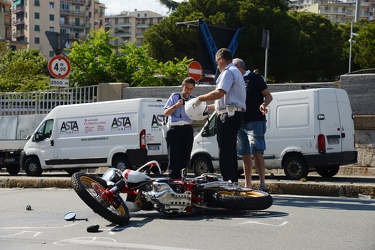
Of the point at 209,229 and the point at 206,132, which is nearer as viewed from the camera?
the point at 209,229

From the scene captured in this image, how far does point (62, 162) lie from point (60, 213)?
10095 millimetres

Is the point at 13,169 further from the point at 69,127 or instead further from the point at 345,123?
the point at 345,123

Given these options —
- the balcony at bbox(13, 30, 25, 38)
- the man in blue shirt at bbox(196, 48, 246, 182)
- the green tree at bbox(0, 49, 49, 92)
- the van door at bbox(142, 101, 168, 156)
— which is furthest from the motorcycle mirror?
the balcony at bbox(13, 30, 25, 38)

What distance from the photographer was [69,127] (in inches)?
725

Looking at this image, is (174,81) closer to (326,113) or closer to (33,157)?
(33,157)

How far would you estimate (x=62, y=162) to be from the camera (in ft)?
61.1

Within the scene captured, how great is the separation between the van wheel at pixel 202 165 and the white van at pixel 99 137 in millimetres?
776

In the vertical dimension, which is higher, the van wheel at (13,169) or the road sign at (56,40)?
the road sign at (56,40)

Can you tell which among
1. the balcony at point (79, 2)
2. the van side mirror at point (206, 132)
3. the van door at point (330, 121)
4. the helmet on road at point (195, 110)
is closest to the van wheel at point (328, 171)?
the van door at point (330, 121)

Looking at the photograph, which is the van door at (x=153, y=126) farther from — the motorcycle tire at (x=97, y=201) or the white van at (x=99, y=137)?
the motorcycle tire at (x=97, y=201)

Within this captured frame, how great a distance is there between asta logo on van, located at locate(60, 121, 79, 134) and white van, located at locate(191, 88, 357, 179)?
17.1 feet

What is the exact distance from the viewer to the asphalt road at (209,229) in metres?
6.38

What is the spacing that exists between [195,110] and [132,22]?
18108 cm

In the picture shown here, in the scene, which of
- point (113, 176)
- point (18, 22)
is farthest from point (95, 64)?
point (18, 22)
